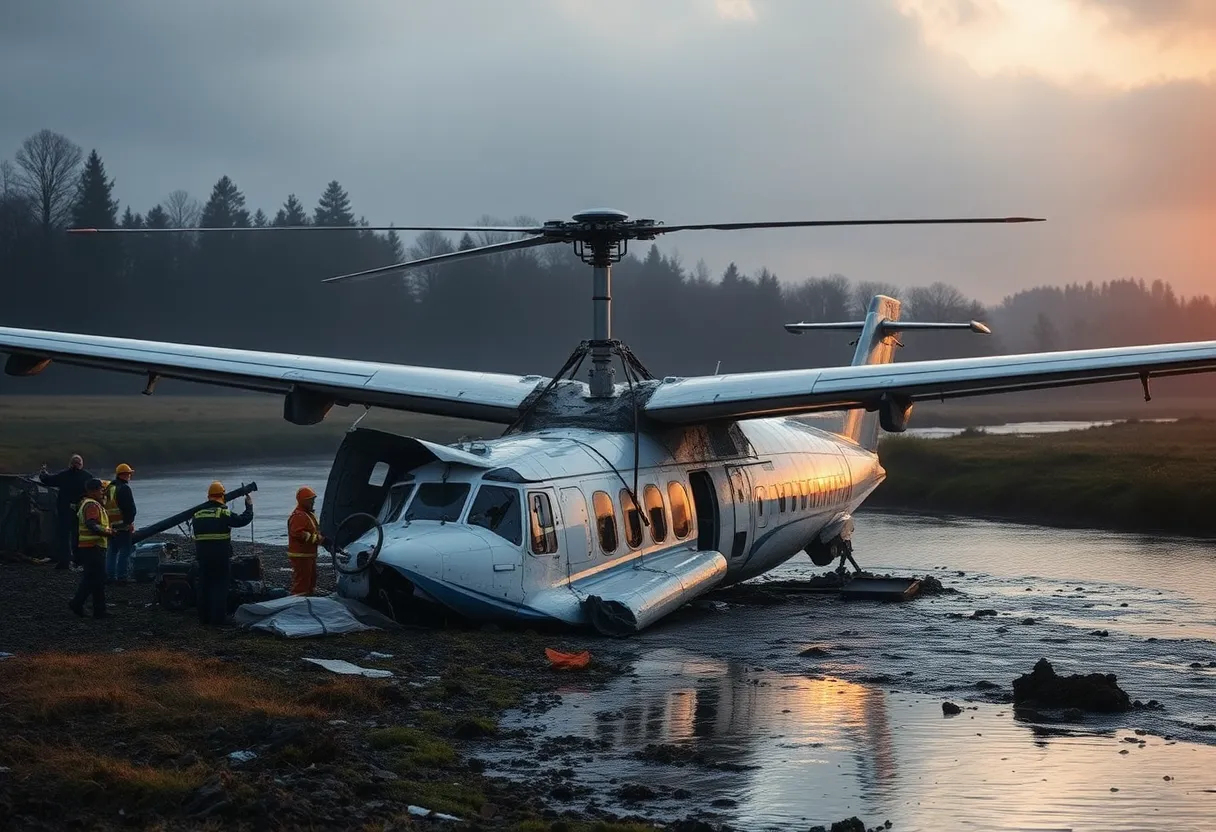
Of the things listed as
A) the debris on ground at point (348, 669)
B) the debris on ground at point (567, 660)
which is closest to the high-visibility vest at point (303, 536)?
the debris on ground at point (348, 669)

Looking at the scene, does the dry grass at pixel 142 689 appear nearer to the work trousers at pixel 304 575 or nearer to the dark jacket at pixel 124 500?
the work trousers at pixel 304 575

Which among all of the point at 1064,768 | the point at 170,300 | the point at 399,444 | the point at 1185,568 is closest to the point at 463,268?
the point at 170,300

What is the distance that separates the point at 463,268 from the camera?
322 ft

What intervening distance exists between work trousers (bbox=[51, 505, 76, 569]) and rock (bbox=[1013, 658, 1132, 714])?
16.2 m

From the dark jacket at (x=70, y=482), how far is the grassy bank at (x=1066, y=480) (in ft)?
89.2

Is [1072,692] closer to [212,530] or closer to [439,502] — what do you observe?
[439,502]

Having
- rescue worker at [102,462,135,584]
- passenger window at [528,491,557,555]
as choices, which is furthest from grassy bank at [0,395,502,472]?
passenger window at [528,491,557,555]

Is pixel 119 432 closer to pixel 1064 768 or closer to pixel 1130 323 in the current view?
pixel 1064 768

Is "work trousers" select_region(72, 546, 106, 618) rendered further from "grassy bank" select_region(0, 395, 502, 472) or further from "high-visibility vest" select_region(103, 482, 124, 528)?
"grassy bank" select_region(0, 395, 502, 472)

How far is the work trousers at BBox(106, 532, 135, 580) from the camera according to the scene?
22453mm

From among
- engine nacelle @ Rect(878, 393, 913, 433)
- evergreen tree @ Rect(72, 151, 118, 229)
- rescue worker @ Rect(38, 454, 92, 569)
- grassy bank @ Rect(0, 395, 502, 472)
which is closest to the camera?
engine nacelle @ Rect(878, 393, 913, 433)

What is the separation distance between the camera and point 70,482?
2333 centimetres

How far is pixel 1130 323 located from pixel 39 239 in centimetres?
12111

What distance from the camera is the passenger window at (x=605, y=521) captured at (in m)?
18.8
